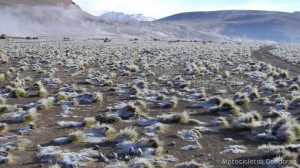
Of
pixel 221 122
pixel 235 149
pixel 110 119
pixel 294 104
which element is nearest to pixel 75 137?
pixel 110 119

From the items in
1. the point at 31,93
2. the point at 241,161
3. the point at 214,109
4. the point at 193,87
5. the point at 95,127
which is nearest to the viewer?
the point at 241,161

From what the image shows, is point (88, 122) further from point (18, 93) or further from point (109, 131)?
point (18, 93)

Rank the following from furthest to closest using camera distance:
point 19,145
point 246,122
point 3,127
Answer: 1. point 246,122
2. point 3,127
3. point 19,145

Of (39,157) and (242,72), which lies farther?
(242,72)

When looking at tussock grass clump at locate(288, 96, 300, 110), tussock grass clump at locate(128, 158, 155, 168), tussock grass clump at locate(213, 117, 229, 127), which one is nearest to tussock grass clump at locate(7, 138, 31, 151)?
tussock grass clump at locate(128, 158, 155, 168)

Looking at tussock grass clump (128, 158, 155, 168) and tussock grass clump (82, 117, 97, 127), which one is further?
tussock grass clump (82, 117, 97, 127)

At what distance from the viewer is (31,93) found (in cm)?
1833

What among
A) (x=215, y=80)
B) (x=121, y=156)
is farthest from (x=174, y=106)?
(x=215, y=80)

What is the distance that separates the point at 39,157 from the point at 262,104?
9524 millimetres

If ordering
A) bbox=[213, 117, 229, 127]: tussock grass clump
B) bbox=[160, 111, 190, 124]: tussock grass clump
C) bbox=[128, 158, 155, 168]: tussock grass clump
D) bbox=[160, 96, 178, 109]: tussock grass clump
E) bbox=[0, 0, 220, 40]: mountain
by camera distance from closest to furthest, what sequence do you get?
bbox=[128, 158, 155, 168]: tussock grass clump
bbox=[213, 117, 229, 127]: tussock grass clump
bbox=[160, 111, 190, 124]: tussock grass clump
bbox=[160, 96, 178, 109]: tussock grass clump
bbox=[0, 0, 220, 40]: mountain

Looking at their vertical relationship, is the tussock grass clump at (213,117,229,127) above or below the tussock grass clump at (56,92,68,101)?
above

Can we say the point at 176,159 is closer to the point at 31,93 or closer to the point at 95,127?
the point at 95,127

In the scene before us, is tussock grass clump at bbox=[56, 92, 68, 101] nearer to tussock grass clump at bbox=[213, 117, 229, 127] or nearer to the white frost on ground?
tussock grass clump at bbox=[213, 117, 229, 127]

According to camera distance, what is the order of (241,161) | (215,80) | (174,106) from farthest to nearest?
(215,80)
(174,106)
(241,161)
